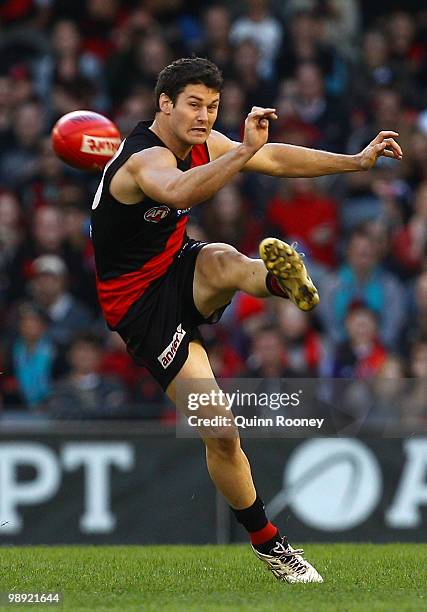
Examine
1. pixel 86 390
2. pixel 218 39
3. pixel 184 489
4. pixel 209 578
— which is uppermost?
pixel 218 39

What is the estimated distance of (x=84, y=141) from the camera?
7930 millimetres

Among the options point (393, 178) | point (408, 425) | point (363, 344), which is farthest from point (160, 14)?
point (408, 425)

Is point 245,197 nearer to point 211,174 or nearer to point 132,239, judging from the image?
point 132,239

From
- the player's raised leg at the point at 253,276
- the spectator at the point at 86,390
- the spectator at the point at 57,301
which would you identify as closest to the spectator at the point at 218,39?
the spectator at the point at 57,301

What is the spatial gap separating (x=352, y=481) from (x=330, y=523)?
0.32 meters

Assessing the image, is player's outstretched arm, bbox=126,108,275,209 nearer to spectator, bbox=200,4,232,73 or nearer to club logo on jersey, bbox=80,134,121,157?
club logo on jersey, bbox=80,134,121,157

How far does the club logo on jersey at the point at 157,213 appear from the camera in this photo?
6.62m

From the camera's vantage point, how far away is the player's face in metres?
6.46

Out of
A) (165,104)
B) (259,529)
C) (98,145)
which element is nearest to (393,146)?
(165,104)

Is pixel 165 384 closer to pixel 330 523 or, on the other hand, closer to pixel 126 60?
pixel 330 523

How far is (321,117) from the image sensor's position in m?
13.1

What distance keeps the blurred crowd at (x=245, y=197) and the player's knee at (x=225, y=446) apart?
293 cm

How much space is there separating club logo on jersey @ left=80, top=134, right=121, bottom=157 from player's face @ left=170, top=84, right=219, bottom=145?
4.89 feet

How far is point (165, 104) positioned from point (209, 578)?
7.61ft
